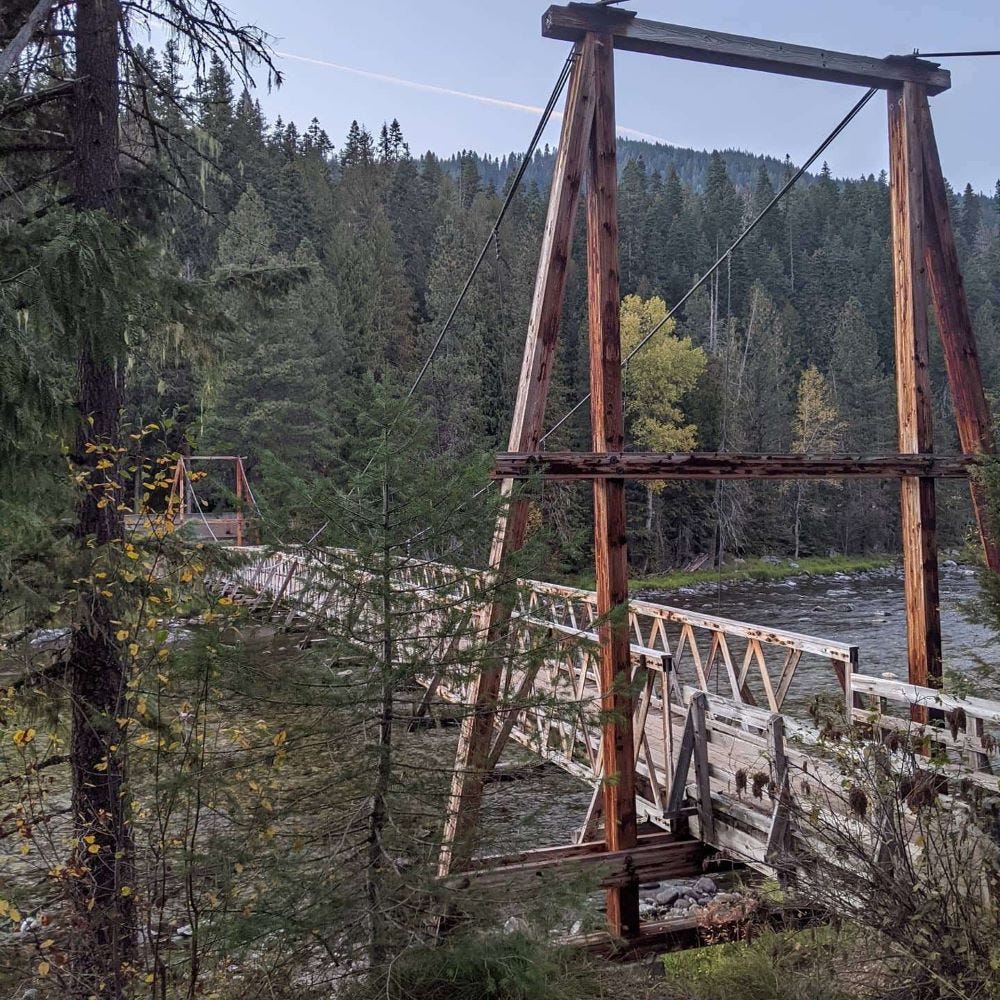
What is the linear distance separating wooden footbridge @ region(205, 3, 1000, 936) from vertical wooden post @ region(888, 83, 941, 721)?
13 mm

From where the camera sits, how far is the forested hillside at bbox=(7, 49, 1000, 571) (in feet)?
83.4

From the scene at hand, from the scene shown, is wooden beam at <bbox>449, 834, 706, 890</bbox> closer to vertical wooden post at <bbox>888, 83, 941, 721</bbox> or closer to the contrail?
vertical wooden post at <bbox>888, 83, 941, 721</bbox>

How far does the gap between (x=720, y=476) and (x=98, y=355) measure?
3611 mm

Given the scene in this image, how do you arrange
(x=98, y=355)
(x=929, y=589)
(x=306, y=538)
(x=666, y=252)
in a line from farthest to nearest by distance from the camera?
(x=666, y=252), (x=929, y=589), (x=98, y=355), (x=306, y=538)

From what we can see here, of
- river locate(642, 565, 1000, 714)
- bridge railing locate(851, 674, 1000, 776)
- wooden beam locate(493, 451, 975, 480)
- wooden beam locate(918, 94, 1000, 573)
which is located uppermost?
wooden beam locate(918, 94, 1000, 573)

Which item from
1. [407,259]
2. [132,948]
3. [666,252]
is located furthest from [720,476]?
[666,252]

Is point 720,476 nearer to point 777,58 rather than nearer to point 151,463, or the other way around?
point 777,58

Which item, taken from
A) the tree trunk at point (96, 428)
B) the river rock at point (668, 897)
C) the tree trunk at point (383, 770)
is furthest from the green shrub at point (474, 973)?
the river rock at point (668, 897)

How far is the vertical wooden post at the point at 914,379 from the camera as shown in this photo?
620 cm

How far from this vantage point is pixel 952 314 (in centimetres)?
643

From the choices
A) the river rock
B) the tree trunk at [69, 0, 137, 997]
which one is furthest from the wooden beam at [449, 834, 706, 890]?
the tree trunk at [69, 0, 137, 997]

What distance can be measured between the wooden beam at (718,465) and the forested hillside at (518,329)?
955 cm

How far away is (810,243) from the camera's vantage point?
55875 mm

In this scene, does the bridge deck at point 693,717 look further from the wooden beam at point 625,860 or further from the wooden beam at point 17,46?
the wooden beam at point 17,46
